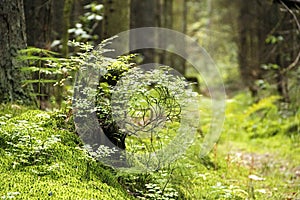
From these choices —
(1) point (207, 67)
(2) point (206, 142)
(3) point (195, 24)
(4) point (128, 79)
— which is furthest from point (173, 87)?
(3) point (195, 24)

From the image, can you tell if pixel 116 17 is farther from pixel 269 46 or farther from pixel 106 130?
pixel 269 46

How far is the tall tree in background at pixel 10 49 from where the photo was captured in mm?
5109

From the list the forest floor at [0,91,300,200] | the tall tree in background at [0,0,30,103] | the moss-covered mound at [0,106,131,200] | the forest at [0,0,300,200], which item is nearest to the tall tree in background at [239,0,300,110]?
the forest at [0,0,300,200]

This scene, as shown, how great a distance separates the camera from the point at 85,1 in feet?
25.0

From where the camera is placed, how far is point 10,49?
5184 mm

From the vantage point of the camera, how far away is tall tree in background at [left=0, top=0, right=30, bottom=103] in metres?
5.11

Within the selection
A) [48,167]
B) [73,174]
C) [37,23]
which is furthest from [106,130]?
[37,23]

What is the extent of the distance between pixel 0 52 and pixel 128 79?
6.66ft

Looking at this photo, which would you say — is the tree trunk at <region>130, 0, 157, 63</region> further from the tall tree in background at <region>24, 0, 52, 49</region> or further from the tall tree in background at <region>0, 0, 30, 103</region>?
the tall tree in background at <region>0, 0, 30, 103</region>

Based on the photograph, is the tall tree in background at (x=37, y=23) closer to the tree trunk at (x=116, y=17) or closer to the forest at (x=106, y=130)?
the forest at (x=106, y=130)

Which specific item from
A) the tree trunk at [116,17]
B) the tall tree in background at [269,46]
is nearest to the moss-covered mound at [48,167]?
the tree trunk at [116,17]

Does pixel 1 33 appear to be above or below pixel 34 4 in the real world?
below

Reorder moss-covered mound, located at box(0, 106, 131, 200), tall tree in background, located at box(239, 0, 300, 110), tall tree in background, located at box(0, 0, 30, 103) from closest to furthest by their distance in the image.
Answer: moss-covered mound, located at box(0, 106, 131, 200) → tall tree in background, located at box(0, 0, 30, 103) → tall tree in background, located at box(239, 0, 300, 110)

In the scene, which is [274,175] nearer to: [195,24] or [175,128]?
[175,128]
